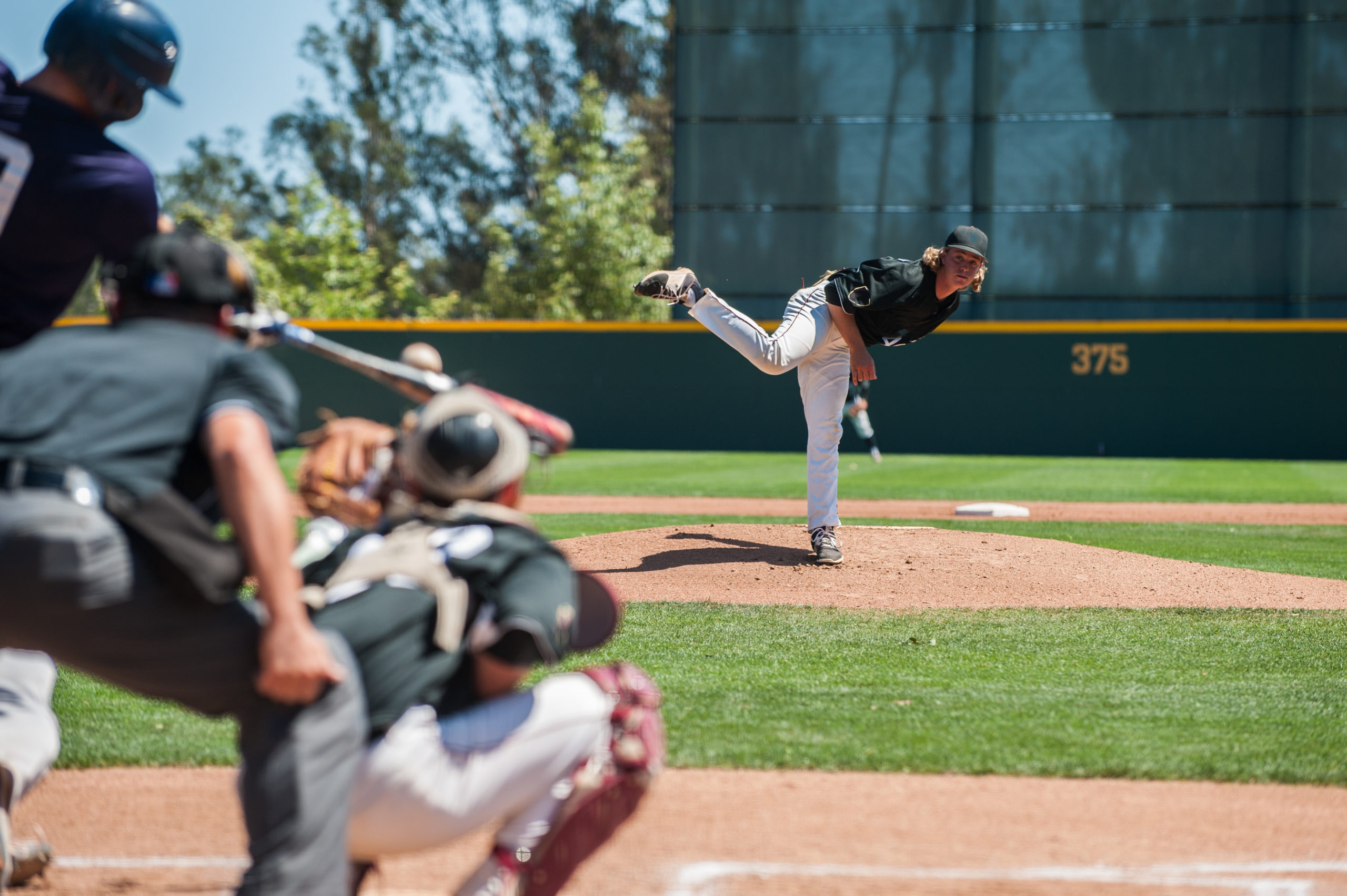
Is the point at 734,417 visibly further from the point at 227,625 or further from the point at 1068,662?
the point at 227,625

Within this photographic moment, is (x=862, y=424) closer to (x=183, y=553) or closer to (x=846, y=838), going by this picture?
(x=846, y=838)

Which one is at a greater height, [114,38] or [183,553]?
[114,38]

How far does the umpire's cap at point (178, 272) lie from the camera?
7.23 feet

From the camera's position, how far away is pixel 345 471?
249 cm

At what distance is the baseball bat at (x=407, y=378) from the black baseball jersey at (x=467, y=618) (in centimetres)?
24

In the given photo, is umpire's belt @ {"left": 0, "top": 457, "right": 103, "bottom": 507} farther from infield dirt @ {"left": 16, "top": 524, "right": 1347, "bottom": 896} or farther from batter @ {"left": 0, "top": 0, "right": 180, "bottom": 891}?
infield dirt @ {"left": 16, "top": 524, "right": 1347, "bottom": 896}

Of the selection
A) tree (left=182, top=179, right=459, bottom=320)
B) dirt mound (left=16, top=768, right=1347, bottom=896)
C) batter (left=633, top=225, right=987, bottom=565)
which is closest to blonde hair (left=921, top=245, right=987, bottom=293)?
batter (left=633, top=225, right=987, bottom=565)

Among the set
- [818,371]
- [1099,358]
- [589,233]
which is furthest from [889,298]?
[589,233]

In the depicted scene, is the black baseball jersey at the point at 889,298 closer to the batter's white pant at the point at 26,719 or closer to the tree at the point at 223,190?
the batter's white pant at the point at 26,719

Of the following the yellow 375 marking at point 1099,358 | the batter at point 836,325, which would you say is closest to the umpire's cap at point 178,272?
the batter at point 836,325

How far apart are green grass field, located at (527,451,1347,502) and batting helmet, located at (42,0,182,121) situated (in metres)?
9.40

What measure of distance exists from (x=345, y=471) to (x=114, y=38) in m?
1.28

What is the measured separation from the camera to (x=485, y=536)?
7.80 feet

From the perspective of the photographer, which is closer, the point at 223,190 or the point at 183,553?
the point at 183,553
